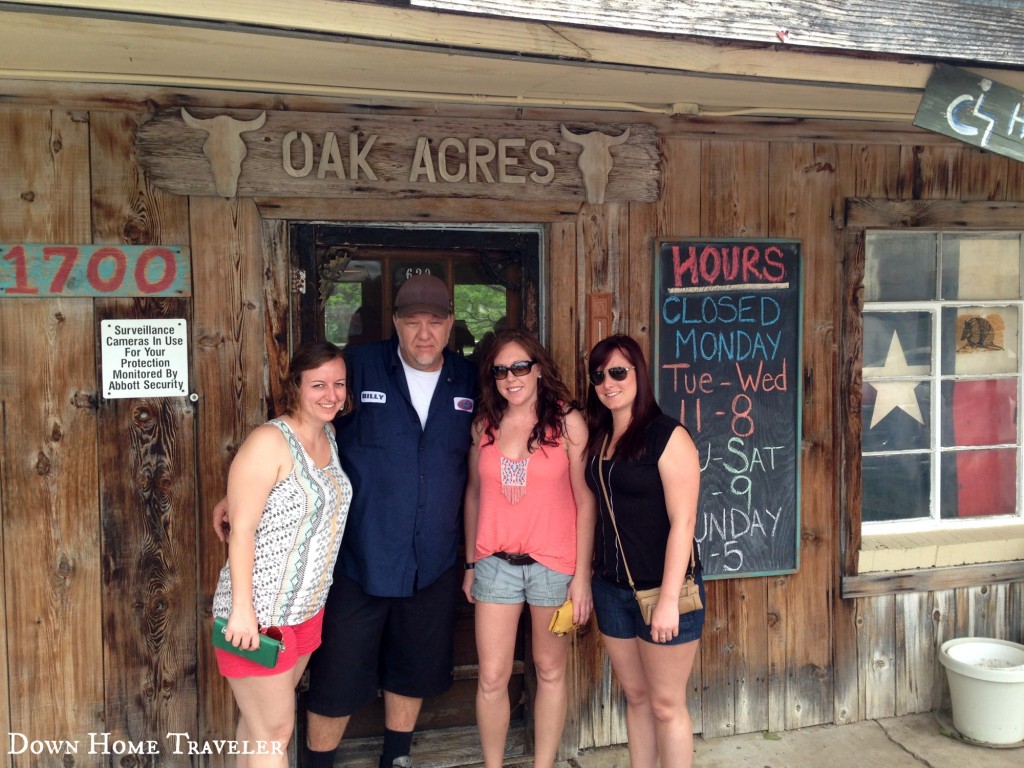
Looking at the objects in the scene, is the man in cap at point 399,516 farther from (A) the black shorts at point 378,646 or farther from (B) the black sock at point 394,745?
(B) the black sock at point 394,745

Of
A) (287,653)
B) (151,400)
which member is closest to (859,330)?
(287,653)

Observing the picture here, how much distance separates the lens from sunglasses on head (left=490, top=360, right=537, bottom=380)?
300 centimetres

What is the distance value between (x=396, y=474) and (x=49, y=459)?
4.18 feet

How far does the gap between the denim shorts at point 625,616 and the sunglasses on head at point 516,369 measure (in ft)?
2.53

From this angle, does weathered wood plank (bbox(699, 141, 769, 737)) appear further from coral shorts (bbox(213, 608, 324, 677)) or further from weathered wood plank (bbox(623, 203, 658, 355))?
coral shorts (bbox(213, 608, 324, 677))

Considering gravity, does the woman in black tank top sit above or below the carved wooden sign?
below

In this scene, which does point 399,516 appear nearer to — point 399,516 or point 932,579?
point 399,516

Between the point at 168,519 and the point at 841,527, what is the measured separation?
2869 mm

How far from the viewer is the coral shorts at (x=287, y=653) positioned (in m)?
2.67

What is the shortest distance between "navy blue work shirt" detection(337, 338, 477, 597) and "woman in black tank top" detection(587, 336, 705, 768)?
1.78 feet

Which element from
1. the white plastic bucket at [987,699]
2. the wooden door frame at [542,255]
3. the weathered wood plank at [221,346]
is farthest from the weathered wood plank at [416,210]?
the white plastic bucket at [987,699]

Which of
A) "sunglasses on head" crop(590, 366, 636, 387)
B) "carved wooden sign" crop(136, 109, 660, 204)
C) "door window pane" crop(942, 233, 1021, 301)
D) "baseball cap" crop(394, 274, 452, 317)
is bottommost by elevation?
"sunglasses on head" crop(590, 366, 636, 387)

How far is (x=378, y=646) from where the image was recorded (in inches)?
128

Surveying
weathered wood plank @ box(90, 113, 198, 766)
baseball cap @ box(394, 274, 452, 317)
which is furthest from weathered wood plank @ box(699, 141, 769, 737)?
weathered wood plank @ box(90, 113, 198, 766)
